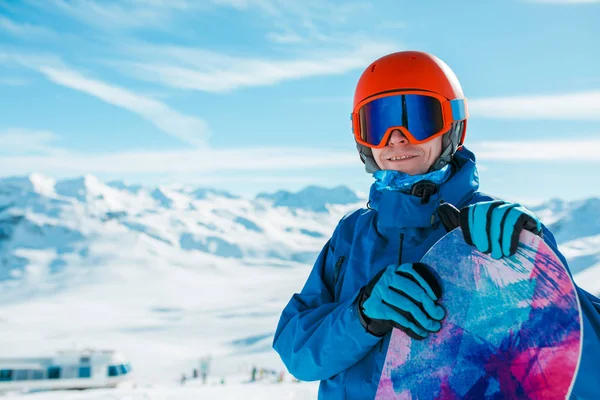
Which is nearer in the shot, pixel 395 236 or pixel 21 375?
pixel 395 236

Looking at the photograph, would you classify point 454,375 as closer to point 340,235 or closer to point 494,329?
point 494,329

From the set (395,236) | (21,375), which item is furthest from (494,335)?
(21,375)

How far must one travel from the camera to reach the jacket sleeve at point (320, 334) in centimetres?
216

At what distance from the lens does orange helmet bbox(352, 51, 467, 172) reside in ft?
8.53

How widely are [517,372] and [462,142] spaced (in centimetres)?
126

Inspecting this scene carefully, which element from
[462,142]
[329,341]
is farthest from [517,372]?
[462,142]

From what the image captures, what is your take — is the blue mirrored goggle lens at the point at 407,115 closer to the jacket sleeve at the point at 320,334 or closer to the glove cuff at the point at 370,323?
the jacket sleeve at the point at 320,334

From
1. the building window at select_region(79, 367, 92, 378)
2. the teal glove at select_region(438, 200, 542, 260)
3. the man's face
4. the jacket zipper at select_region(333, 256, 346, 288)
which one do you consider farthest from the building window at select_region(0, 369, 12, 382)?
the teal glove at select_region(438, 200, 542, 260)

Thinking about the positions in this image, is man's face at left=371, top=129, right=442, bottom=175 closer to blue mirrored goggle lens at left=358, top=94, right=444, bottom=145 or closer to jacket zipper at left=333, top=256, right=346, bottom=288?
blue mirrored goggle lens at left=358, top=94, right=444, bottom=145

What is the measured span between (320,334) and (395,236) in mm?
549

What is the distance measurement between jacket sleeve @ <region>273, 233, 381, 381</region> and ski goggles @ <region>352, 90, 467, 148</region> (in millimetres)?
Answer: 703

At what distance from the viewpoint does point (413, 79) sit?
8.54 ft

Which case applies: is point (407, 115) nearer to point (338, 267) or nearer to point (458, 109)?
point (458, 109)

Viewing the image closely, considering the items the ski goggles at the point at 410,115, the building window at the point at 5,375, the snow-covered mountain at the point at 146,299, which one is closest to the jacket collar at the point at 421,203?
the ski goggles at the point at 410,115
